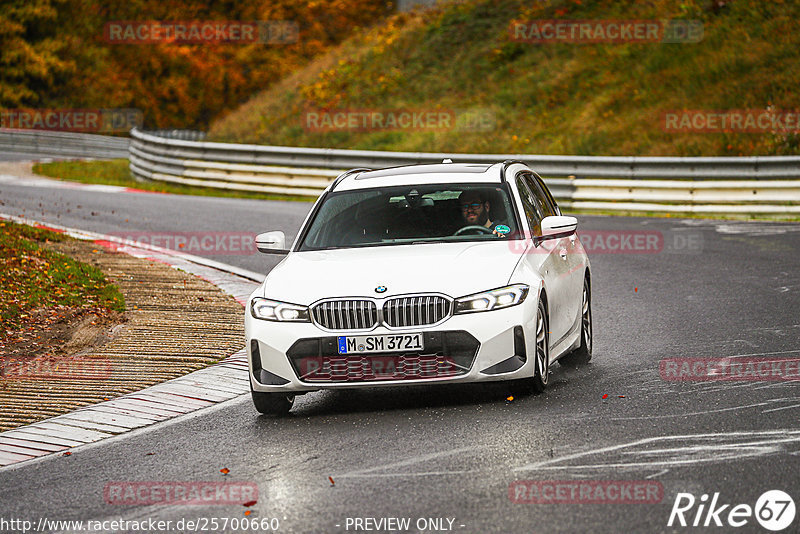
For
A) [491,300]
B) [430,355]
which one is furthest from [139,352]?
[491,300]

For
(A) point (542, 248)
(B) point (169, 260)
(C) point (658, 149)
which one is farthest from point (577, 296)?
(C) point (658, 149)

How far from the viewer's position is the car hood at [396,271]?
7996 millimetres

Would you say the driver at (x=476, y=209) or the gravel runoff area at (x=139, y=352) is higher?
the driver at (x=476, y=209)

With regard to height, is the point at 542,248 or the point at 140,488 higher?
the point at 542,248

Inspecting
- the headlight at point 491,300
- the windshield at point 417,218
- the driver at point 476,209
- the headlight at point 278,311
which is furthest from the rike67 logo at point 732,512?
the driver at point 476,209

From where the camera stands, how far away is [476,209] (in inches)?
367

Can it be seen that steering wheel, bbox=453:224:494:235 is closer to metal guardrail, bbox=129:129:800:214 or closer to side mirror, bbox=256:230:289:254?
side mirror, bbox=256:230:289:254

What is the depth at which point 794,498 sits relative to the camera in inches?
221

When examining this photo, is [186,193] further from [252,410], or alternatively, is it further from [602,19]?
[252,410]

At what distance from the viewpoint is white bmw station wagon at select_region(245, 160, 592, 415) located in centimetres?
789

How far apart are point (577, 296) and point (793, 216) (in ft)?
41.7

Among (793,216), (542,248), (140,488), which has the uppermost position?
(542,248)

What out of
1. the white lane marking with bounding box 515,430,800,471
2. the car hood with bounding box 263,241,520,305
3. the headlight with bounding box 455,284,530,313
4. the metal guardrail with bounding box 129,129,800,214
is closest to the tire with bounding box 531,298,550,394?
the headlight with bounding box 455,284,530,313

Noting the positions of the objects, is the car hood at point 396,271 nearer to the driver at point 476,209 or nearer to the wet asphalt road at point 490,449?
the driver at point 476,209
